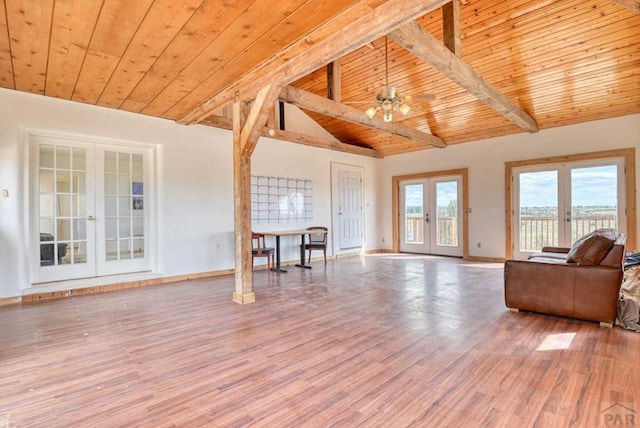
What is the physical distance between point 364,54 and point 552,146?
4.10 metres

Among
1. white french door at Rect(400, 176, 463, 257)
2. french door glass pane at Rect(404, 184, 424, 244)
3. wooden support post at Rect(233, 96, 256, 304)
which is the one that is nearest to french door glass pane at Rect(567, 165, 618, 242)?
white french door at Rect(400, 176, 463, 257)

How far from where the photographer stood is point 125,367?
89.2 inches

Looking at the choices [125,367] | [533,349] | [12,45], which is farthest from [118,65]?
[533,349]

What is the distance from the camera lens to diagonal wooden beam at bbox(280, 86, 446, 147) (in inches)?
180

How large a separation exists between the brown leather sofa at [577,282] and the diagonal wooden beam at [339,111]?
3.28 metres

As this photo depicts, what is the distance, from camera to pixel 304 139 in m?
6.93

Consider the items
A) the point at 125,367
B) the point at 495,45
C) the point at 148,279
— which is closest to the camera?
the point at 125,367

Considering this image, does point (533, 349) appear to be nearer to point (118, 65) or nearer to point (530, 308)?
point (530, 308)

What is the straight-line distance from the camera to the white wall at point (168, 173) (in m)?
4.02

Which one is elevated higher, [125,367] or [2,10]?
[2,10]

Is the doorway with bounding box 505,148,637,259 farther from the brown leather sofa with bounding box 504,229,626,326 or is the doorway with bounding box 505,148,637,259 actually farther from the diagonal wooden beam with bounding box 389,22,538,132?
the brown leather sofa with bounding box 504,229,626,326

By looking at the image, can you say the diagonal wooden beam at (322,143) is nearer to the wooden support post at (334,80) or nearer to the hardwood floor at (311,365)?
the wooden support post at (334,80)

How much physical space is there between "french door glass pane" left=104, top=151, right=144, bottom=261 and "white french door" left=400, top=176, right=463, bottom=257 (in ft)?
20.2

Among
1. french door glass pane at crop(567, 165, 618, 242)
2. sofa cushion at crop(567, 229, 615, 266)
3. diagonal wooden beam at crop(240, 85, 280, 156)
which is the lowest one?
sofa cushion at crop(567, 229, 615, 266)
